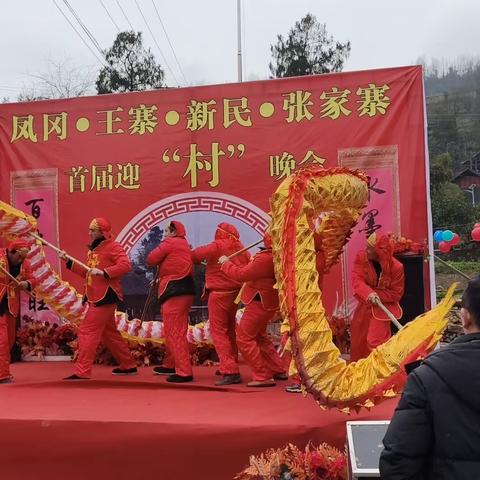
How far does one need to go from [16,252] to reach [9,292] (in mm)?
313

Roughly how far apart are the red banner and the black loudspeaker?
198 millimetres

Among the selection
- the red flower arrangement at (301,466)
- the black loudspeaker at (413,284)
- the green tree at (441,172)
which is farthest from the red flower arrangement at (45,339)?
the green tree at (441,172)

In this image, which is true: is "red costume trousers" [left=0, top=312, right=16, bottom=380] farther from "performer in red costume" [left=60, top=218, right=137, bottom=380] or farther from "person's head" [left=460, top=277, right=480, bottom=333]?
"person's head" [left=460, top=277, right=480, bottom=333]

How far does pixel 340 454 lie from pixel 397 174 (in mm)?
2607

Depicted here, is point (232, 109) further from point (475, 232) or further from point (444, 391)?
point (444, 391)

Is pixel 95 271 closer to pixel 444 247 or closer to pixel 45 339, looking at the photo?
pixel 45 339

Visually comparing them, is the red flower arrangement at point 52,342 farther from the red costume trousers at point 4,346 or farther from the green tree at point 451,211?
the green tree at point 451,211

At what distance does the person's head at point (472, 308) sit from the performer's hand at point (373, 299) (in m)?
2.50

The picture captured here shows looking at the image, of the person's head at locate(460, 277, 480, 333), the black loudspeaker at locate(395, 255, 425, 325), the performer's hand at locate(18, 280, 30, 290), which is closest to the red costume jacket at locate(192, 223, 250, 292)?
the black loudspeaker at locate(395, 255, 425, 325)

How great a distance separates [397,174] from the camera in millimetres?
4566

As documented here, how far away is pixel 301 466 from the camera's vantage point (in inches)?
96.8

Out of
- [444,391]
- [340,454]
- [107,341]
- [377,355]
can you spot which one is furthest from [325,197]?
[107,341]

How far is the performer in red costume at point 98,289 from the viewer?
170 inches

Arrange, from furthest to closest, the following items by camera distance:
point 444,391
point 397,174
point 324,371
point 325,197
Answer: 1. point 397,174
2. point 325,197
3. point 324,371
4. point 444,391
